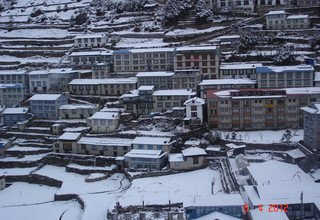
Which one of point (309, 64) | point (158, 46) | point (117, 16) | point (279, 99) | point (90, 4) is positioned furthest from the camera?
point (90, 4)

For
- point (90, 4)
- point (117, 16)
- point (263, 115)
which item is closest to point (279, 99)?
point (263, 115)

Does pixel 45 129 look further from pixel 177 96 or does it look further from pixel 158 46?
pixel 158 46

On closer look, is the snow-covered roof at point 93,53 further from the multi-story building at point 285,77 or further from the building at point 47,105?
the multi-story building at point 285,77

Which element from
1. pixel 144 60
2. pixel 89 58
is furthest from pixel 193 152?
pixel 89 58

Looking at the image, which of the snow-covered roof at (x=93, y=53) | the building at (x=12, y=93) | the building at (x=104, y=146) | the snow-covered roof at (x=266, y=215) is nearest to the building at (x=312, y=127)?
the snow-covered roof at (x=266, y=215)

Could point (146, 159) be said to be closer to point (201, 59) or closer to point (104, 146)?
point (104, 146)

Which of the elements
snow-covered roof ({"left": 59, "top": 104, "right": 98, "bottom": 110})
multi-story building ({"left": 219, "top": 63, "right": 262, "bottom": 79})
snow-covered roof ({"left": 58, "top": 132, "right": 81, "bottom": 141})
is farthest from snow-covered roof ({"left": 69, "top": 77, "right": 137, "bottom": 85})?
multi-story building ({"left": 219, "top": 63, "right": 262, "bottom": 79})

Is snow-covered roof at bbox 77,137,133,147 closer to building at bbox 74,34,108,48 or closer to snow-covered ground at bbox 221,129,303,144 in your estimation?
snow-covered ground at bbox 221,129,303,144
